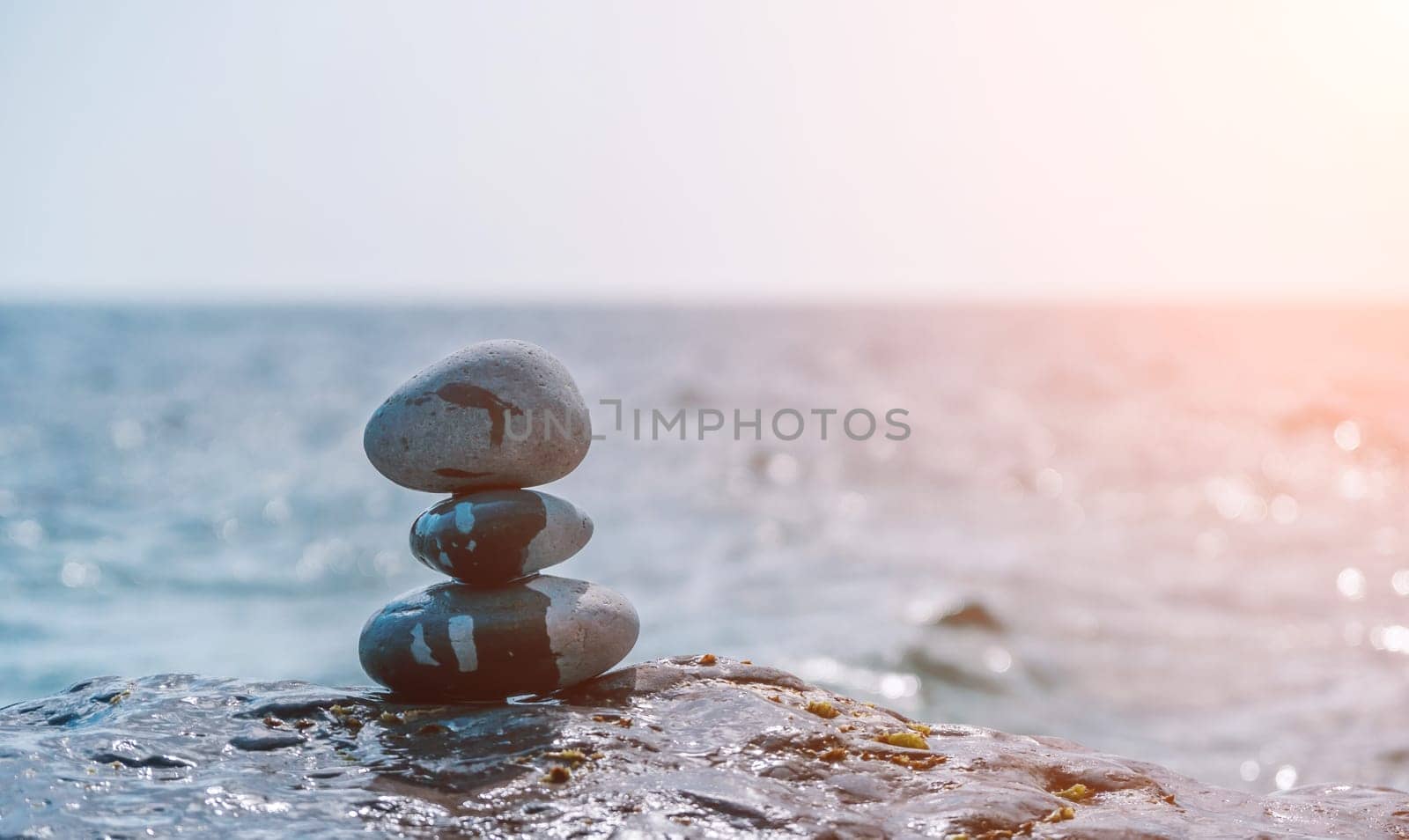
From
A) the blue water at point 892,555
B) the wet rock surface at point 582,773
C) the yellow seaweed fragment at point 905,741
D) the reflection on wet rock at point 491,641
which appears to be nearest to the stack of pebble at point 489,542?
the reflection on wet rock at point 491,641

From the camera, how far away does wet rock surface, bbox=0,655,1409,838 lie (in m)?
4.43

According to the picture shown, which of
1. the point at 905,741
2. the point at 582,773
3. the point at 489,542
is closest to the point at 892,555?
the point at 489,542

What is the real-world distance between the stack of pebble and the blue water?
1064cm

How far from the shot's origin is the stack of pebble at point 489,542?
5949mm

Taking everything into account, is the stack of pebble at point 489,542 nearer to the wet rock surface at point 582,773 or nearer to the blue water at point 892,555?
the wet rock surface at point 582,773

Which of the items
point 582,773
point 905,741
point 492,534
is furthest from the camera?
point 492,534

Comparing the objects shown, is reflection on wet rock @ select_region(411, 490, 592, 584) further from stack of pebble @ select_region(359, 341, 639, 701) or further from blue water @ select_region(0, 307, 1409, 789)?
blue water @ select_region(0, 307, 1409, 789)

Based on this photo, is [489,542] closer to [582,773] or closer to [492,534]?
[492,534]

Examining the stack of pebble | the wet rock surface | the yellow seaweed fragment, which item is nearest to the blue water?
the wet rock surface

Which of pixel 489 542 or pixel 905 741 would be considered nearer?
pixel 905 741

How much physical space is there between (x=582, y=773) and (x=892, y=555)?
19.0 meters

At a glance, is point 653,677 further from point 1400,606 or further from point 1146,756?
point 1400,606

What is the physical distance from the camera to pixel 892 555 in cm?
2339

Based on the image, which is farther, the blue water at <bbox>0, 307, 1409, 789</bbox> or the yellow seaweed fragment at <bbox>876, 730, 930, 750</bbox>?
the blue water at <bbox>0, 307, 1409, 789</bbox>
